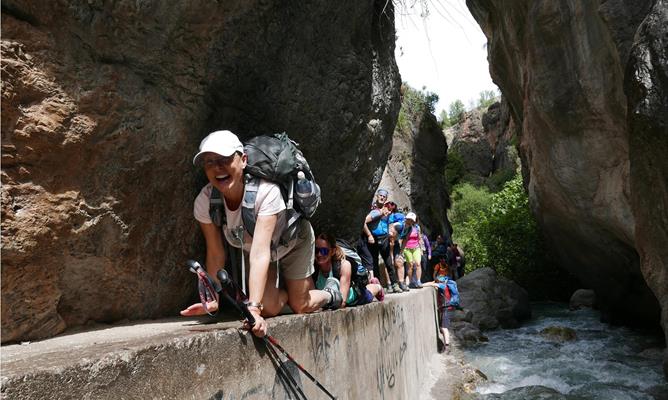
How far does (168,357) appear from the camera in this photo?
1983 mm

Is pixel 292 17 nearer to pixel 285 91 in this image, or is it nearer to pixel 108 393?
pixel 285 91

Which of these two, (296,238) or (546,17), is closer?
(296,238)

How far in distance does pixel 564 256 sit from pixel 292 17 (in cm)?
1469

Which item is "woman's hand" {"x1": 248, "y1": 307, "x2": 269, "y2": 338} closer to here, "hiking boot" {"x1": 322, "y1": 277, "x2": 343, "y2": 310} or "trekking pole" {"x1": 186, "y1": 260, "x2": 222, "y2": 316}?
"trekking pole" {"x1": 186, "y1": 260, "x2": 222, "y2": 316}

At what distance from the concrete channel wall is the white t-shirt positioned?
540 mm

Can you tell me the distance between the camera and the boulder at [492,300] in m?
14.7

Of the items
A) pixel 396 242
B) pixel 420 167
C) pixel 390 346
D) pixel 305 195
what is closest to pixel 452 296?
pixel 396 242

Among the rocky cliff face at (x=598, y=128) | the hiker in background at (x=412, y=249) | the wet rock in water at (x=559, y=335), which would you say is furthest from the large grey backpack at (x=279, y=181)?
the wet rock in water at (x=559, y=335)

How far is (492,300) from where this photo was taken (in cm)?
1538

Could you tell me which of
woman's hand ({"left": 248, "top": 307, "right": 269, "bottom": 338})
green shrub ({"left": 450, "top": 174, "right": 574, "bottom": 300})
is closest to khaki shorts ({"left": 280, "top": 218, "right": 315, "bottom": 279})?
woman's hand ({"left": 248, "top": 307, "right": 269, "bottom": 338})

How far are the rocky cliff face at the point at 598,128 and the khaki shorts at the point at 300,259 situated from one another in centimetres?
471

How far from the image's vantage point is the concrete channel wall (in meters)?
1.62

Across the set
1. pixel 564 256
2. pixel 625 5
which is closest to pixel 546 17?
pixel 625 5

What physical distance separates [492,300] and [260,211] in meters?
13.7
